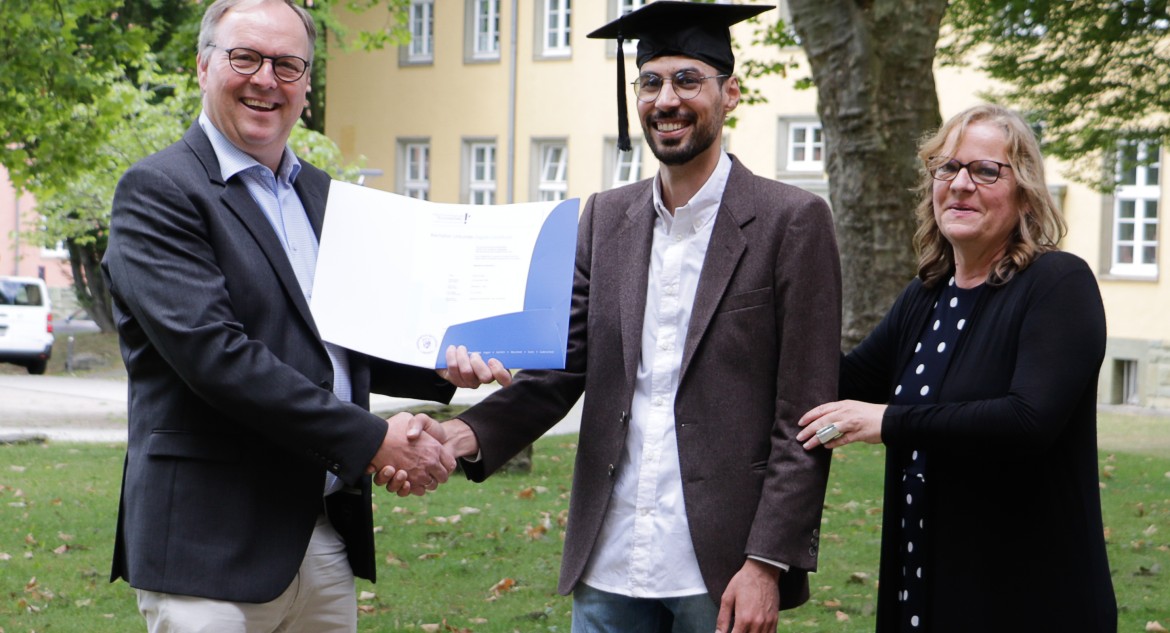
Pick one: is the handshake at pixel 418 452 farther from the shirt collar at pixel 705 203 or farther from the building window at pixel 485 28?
the building window at pixel 485 28

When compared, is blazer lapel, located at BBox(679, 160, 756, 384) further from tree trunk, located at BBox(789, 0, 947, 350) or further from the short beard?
tree trunk, located at BBox(789, 0, 947, 350)

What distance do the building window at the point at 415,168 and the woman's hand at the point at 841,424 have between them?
30.3m

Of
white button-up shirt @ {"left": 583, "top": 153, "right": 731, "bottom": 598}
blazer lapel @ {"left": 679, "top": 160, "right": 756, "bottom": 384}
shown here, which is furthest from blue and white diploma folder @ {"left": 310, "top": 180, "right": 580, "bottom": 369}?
blazer lapel @ {"left": 679, "top": 160, "right": 756, "bottom": 384}

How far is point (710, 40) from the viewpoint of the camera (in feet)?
11.9

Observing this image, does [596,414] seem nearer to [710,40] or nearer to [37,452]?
[710,40]

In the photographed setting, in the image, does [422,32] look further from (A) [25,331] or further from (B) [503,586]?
(B) [503,586]

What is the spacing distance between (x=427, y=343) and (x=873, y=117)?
895 cm

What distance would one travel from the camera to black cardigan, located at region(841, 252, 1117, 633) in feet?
10.9

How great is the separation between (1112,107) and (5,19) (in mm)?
10229

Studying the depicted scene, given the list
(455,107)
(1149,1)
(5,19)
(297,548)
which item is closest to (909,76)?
(1149,1)

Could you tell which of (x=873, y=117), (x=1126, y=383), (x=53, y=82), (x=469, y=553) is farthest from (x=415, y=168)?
(x=469, y=553)

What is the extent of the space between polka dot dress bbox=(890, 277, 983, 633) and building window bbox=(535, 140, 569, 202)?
27.7 metres

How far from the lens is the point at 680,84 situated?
141 inches

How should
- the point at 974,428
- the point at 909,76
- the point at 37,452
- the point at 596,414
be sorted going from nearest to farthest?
the point at 974,428 < the point at 596,414 < the point at 909,76 < the point at 37,452
